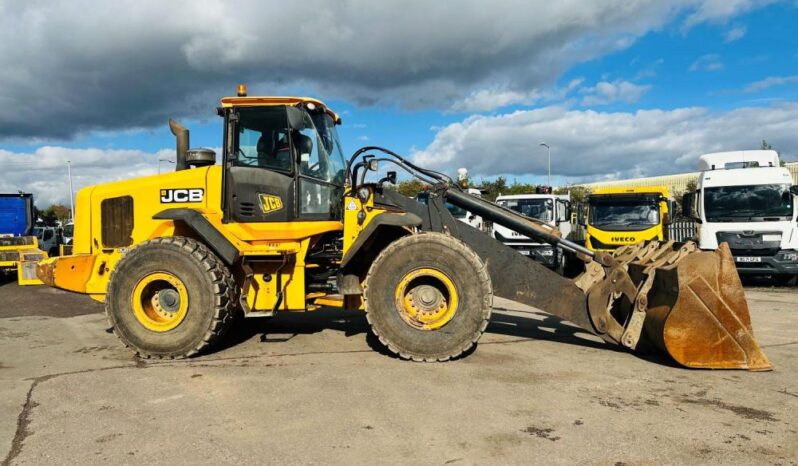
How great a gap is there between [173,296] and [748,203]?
12.6 meters

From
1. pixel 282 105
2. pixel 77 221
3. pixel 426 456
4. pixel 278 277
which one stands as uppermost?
pixel 282 105

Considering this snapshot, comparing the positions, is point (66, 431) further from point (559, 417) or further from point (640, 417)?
point (640, 417)

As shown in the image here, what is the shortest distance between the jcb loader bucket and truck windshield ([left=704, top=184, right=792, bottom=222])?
8752mm

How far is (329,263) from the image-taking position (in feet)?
21.7

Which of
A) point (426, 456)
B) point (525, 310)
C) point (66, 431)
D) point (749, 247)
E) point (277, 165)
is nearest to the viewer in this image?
point (426, 456)

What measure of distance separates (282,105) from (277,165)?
0.68m

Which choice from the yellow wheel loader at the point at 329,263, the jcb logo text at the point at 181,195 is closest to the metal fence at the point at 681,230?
the yellow wheel loader at the point at 329,263

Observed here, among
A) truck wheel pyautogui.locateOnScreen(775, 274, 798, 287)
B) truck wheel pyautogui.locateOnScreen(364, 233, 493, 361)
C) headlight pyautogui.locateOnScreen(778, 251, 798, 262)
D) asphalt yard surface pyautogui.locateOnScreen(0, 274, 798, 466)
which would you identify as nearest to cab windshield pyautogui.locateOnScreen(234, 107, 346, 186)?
truck wheel pyautogui.locateOnScreen(364, 233, 493, 361)

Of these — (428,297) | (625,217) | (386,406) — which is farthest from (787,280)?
(386,406)

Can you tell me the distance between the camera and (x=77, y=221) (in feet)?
22.5

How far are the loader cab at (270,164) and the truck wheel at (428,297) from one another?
1.22 meters

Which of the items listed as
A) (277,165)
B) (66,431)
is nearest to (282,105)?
(277,165)

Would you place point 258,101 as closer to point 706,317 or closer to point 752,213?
point 706,317

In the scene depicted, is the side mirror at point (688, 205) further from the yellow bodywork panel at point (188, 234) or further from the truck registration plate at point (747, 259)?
the yellow bodywork panel at point (188, 234)
